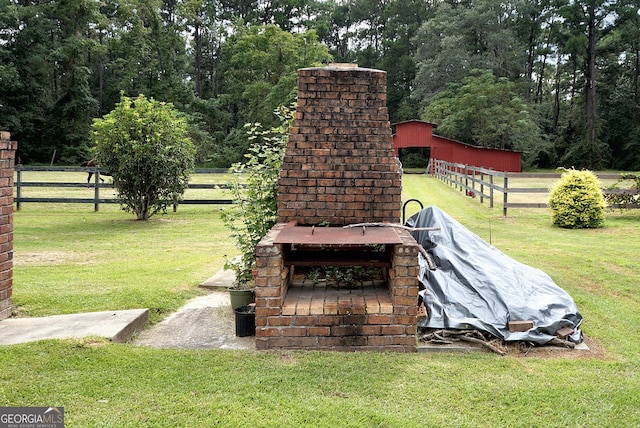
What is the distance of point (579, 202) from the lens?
11.9m

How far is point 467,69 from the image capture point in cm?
4325

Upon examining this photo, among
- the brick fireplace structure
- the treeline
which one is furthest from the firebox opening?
the treeline

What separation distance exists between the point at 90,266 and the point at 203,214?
7.43 meters

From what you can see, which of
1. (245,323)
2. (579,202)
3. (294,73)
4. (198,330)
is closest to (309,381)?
(245,323)

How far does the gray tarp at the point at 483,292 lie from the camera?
4.56 metres

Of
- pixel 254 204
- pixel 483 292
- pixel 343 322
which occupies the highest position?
pixel 254 204

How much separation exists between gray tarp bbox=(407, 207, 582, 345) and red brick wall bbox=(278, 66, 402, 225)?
699mm

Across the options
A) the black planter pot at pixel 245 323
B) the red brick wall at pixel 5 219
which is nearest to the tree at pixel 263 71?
the red brick wall at pixel 5 219

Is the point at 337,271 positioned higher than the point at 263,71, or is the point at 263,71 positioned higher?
the point at 263,71

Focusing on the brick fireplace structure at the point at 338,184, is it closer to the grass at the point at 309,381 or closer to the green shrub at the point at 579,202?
the grass at the point at 309,381

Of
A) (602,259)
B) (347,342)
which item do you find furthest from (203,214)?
(347,342)

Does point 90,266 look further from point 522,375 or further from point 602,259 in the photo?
point 602,259

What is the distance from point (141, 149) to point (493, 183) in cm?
1524

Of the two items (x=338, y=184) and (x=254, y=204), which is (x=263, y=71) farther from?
(x=338, y=184)
